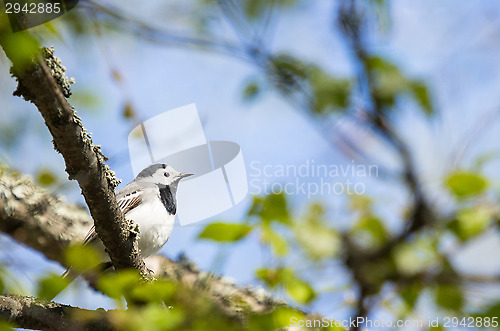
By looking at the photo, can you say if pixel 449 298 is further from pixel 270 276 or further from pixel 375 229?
pixel 270 276

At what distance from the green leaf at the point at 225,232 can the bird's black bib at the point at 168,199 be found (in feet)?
8.97

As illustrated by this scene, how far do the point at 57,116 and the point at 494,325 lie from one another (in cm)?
211

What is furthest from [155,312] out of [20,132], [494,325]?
[20,132]

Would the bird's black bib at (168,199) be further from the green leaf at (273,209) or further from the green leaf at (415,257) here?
the green leaf at (415,257)

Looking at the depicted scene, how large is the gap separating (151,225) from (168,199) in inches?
20.4

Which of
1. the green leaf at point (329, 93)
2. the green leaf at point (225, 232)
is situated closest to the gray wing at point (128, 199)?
the green leaf at point (225, 232)

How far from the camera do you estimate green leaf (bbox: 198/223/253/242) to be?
200 cm

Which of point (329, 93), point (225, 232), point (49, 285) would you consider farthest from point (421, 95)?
point (49, 285)

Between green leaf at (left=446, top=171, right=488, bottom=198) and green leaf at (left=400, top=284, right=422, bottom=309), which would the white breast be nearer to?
green leaf at (left=400, top=284, right=422, bottom=309)

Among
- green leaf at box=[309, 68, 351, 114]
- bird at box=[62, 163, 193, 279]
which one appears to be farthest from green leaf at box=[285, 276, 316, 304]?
bird at box=[62, 163, 193, 279]

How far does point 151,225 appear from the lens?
172 inches

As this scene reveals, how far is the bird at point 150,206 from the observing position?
4324mm

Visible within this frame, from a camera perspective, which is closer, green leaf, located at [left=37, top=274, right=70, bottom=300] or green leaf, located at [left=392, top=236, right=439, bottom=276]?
green leaf, located at [left=392, top=236, right=439, bottom=276]

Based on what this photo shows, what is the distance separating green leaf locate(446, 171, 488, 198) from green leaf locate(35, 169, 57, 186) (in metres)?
3.45
